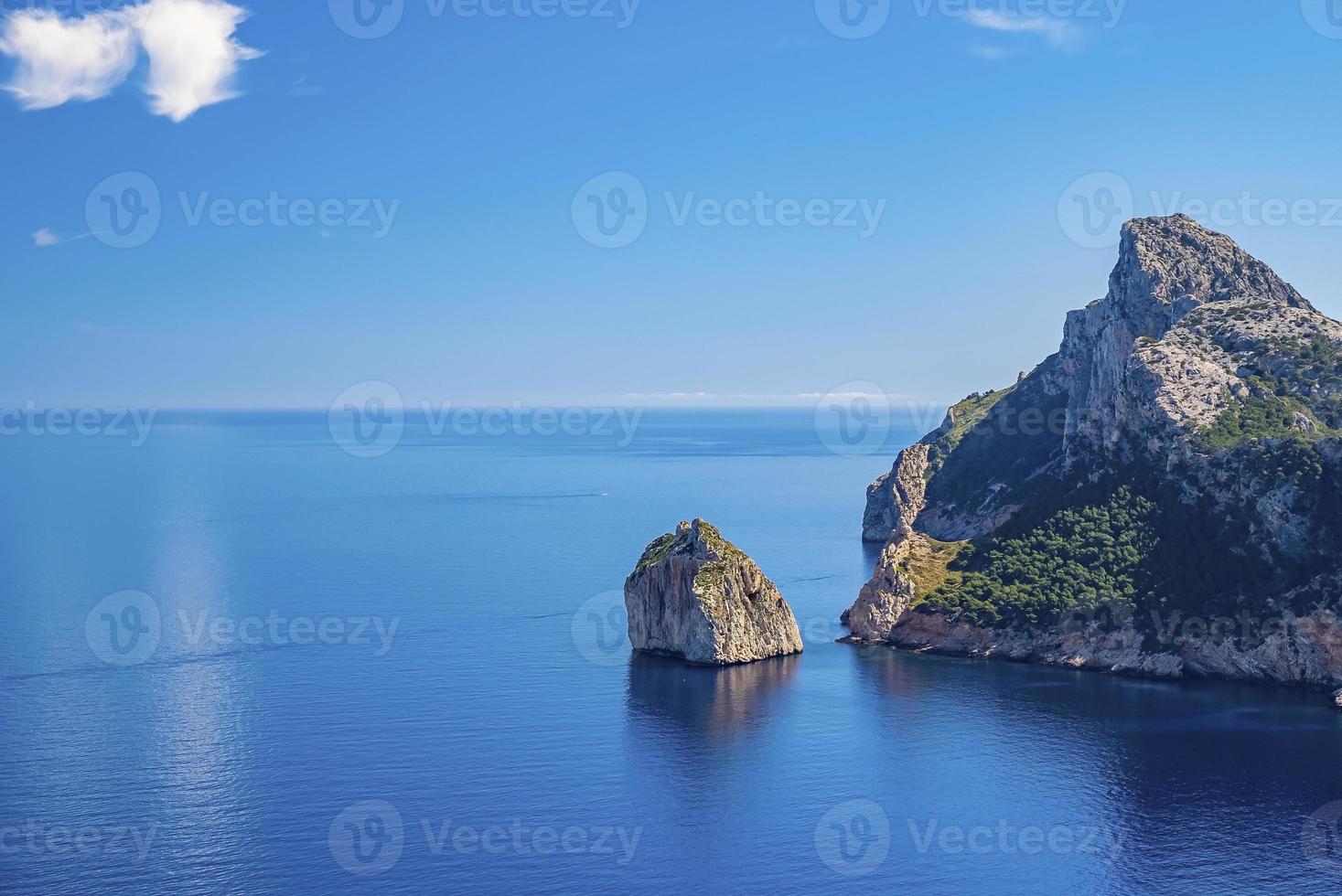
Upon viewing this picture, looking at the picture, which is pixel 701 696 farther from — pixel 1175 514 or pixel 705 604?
pixel 1175 514

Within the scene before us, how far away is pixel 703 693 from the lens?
118688mm

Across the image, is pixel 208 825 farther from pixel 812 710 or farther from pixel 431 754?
pixel 812 710

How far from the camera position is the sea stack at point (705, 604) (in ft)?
413

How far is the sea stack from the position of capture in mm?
125938

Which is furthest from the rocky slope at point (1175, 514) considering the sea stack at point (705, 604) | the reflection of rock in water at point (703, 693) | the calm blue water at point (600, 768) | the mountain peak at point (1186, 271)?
the reflection of rock in water at point (703, 693)

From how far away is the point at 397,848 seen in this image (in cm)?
7962

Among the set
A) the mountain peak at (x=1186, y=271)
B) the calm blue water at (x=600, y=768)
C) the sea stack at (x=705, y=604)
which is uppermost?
the mountain peak at (x=1186, y=271)

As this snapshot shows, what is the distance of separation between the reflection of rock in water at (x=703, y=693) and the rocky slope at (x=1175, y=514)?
68.4 feet

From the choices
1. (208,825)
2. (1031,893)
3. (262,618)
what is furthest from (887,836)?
(262,618)

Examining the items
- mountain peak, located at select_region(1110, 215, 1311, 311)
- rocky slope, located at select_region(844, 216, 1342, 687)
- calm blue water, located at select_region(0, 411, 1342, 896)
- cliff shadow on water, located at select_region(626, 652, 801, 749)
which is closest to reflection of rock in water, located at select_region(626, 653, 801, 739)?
cliff shadow on water, located at select_region(626, 652, 801, 749)

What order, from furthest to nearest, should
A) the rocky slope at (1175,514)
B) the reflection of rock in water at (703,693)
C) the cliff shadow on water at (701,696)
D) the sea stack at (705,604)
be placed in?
1. the sea stack at (705,604)
2. the rocky slope at (1175,514)
3. the reflection of rock in water at (703,693)
4. the cliff shadow on water at (701,696)

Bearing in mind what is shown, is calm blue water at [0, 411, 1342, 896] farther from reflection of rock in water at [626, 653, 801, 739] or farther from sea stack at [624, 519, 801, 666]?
sea stack at [624, 519, 801, 666]

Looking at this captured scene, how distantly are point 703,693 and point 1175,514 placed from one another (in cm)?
5783

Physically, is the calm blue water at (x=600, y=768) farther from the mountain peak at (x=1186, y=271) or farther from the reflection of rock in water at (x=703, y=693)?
the mountain peak at (x=1186, y=271)
